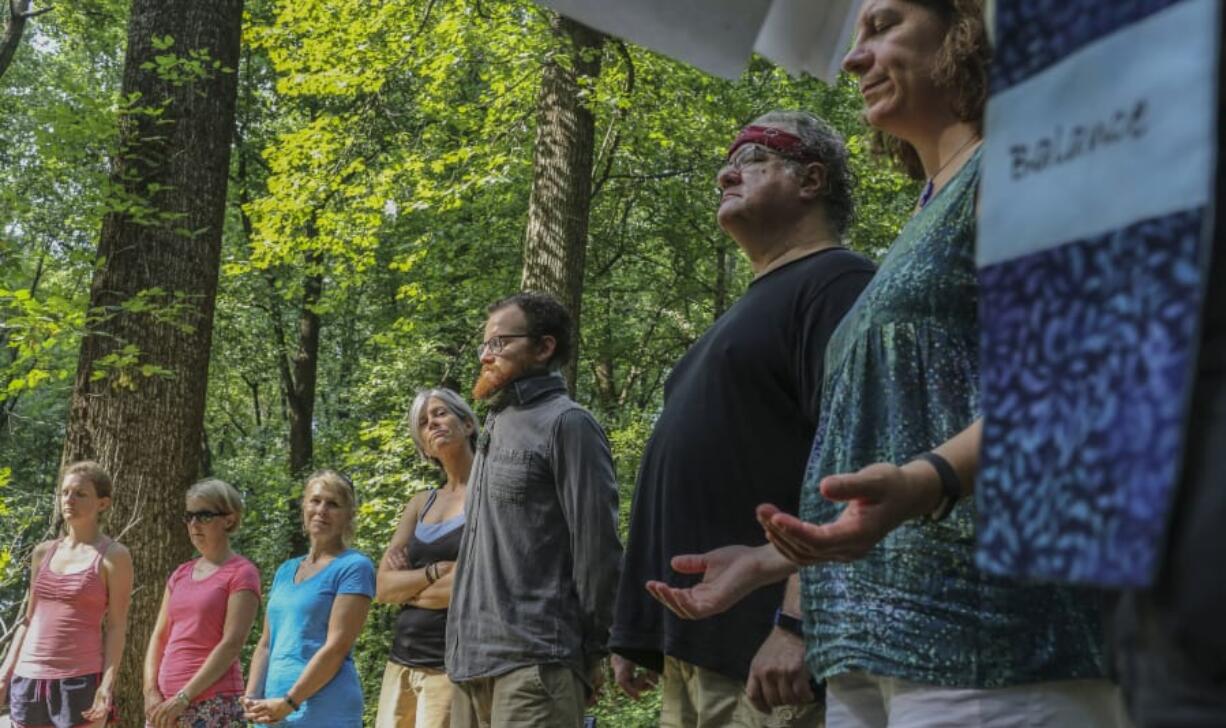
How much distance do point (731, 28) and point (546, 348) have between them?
2616 millimetres

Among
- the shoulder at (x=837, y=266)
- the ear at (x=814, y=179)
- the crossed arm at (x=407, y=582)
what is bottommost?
the crossed arm at (x=407, y=582)

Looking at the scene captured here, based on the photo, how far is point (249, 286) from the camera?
20.7 m

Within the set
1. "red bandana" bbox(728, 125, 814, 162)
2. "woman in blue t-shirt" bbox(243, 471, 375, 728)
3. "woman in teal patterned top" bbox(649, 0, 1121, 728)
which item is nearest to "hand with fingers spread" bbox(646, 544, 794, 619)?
"woman in teal patterned top" bbox(649, 0, 1121, 728)

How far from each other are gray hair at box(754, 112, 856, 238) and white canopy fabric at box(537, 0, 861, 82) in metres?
0.78

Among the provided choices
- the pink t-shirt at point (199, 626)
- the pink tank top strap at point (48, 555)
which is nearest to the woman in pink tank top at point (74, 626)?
the pink tank top strap at point (48, 555)

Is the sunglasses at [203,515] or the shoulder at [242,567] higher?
the sunglasses at [203,515]

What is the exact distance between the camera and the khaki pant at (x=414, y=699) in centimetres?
506

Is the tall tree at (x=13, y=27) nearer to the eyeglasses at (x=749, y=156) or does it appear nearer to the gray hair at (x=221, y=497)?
the gray hair at (x=221, y=497)

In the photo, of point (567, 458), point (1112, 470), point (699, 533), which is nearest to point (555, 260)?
point (567, 458)

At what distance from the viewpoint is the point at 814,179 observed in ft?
10.5

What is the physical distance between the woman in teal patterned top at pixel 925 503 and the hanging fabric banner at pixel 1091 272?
1.62ft

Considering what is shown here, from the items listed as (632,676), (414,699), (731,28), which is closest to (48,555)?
(414,699)

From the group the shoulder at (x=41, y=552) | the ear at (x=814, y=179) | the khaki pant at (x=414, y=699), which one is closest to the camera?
the ear at (x=814, y=179)

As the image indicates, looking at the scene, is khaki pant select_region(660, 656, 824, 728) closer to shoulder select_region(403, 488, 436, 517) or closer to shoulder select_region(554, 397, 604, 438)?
shoulder select_region(554, 397, 604, 438)
